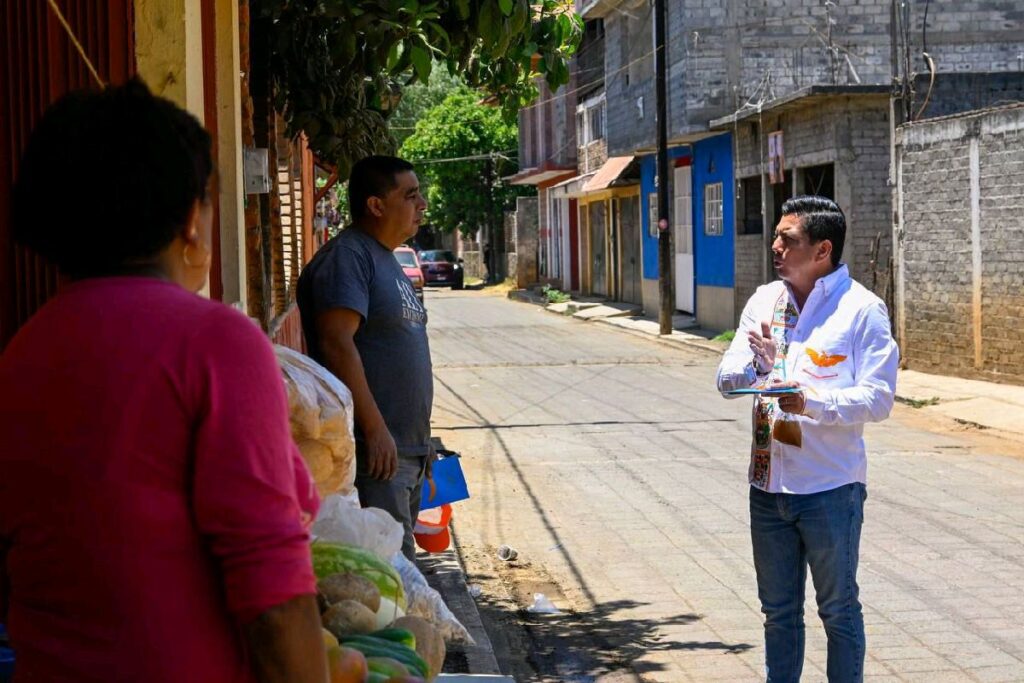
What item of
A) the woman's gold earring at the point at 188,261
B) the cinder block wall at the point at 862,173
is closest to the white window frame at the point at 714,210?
the cinder block wall at the point at 862,173

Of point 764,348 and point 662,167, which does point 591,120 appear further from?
point 764,348

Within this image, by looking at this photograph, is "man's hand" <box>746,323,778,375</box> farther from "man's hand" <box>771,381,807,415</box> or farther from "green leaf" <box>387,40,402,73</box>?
"green leaf" <box>387,40,402,73</box>

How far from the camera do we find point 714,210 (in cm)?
2784

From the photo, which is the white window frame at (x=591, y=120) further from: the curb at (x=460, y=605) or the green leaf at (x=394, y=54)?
the green leaf at (x=394, y=54)

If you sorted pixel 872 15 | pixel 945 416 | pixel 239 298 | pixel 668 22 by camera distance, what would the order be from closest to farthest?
pixel 239 298 → pixel 945 416 → pixel 872 15 → pixel 668 22

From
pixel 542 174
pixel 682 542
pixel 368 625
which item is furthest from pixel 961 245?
pixel 542 174

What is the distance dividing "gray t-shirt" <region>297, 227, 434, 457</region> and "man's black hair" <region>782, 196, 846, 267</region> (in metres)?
1.46

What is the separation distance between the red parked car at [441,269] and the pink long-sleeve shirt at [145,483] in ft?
164

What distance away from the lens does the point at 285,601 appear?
6.30ft

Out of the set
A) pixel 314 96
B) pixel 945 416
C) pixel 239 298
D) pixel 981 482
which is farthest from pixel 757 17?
pixel 239 298

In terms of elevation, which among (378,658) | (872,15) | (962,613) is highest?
(872,15)

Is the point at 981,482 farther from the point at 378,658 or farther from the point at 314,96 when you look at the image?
the point at 378,658

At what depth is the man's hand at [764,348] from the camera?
4757mm

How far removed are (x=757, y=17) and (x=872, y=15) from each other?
210cm
